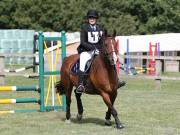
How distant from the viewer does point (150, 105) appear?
611 inches

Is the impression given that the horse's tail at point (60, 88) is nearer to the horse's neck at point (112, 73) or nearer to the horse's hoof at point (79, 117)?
the horse's hoof at point (79, 117)

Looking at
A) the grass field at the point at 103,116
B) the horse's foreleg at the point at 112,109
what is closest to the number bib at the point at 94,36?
the horse's foreleg at the point at 112,109

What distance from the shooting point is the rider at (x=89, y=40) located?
37.8 feet

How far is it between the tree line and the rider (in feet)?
137

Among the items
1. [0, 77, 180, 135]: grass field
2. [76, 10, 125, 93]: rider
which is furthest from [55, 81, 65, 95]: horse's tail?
[76, 10, 125, 93]: rider

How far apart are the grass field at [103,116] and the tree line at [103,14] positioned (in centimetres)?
3610

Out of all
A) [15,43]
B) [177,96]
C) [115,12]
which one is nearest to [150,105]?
[177,96]

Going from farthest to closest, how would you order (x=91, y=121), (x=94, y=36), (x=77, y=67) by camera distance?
(x=91, y=121)
(x=77, y=67)
(x=94, y=36)

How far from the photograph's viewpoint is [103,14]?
55.5 metres

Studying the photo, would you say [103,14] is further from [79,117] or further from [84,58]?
[84,58]

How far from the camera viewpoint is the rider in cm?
1151

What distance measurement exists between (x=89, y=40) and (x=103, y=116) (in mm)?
2353

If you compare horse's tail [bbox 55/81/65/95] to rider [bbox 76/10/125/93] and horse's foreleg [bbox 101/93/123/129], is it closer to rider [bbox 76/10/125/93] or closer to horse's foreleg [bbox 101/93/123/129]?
rider [bbox 76/10/125/93]

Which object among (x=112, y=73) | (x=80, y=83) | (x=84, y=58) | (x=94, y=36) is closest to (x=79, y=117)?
(x=80, y=83)
